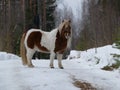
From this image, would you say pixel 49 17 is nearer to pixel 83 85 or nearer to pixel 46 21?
pixel 46 21

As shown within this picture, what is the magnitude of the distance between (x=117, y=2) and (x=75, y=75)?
1566cm

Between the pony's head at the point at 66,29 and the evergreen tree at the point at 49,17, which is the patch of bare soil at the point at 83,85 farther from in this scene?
the evergreen tree at the point at 49,17

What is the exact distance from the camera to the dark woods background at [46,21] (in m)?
27.0

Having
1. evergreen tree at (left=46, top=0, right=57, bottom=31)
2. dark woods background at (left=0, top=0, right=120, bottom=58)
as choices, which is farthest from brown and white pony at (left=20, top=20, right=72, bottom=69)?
evergreen tree at (left=46, top=0, right=57, bottom=31)

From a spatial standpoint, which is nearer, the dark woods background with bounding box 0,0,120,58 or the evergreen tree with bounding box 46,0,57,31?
the dark woods background with bounding box 0,0,120,58

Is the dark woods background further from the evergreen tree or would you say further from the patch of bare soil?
the patch of bare soil

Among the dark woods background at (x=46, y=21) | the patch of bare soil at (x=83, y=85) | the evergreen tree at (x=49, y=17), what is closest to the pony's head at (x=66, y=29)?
the dark woods background at (x=46, y=21)

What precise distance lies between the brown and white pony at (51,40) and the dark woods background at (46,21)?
1785 millimetres

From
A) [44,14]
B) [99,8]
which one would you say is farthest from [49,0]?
[99,8]

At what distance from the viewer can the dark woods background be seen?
2698cm

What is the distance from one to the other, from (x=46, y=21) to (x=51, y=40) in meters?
29.9

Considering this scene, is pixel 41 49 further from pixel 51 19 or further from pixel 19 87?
pixel 51 19

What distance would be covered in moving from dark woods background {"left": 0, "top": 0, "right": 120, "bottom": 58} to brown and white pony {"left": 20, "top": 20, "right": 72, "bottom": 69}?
5.86 ft

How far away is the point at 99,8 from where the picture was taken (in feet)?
111
